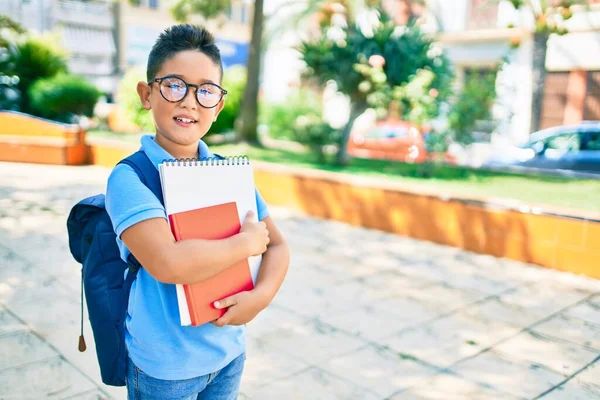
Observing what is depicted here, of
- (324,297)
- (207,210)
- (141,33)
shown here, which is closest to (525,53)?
(324,297)

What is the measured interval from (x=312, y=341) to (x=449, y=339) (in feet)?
3.19

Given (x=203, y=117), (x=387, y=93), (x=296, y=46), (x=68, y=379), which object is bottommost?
(x=68, y=379)

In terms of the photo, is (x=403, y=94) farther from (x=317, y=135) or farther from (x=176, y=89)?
(x=176, y=89)

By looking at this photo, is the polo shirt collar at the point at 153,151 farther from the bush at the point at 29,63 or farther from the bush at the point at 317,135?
the bush at the point at 29,63

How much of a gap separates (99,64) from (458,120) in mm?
38971

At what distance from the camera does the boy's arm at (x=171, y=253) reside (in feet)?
4.82

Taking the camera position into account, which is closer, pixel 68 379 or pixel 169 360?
pixel 169 360

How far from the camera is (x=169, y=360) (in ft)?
5.29

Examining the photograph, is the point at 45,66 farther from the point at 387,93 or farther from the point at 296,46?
the point at 387,93

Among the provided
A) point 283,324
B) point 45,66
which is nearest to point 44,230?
point 283,324

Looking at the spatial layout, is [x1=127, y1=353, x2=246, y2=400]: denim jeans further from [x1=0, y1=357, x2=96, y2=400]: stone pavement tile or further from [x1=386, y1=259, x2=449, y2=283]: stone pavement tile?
[x1=386, y1=259, x2=449, y2=283]: stone pavement tile

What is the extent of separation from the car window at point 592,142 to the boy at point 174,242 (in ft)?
37.5

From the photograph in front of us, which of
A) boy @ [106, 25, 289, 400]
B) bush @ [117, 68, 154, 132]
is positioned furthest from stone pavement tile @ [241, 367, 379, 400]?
bush @ [117, 68, 154, 132]

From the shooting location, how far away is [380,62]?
9.57 m
